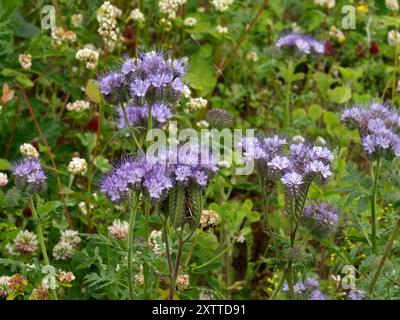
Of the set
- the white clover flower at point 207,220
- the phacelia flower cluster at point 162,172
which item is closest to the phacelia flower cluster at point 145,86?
the phacelia flower cluster at point 162,172

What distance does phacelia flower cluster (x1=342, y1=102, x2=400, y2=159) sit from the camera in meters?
2.39

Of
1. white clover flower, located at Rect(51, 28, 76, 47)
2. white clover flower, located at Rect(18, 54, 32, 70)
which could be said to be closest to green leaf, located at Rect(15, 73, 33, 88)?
white clover flower, located at Rect(18, 54, 32, 70)

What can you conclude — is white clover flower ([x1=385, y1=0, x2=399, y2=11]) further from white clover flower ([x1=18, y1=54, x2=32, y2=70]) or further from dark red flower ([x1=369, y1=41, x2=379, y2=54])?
white clover flower ([x1=18, y1=54, x2=32, y2=70])

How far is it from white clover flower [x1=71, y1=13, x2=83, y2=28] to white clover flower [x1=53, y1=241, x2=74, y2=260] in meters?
1.20

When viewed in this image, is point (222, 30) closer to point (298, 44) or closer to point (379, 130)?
point (298, 44)

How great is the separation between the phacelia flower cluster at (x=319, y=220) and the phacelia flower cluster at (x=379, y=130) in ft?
0.76

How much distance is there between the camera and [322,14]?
4461 mm

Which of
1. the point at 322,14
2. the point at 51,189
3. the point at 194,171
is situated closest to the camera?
the point at 194,171

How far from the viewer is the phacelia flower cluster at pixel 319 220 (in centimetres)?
250

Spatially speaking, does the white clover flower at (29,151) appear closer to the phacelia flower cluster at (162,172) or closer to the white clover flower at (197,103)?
the white clover flower at (197,103)

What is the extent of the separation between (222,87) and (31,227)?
128 centimetres

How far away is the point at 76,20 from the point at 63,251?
1249mm

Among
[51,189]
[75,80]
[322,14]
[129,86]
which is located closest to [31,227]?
[51,189]
